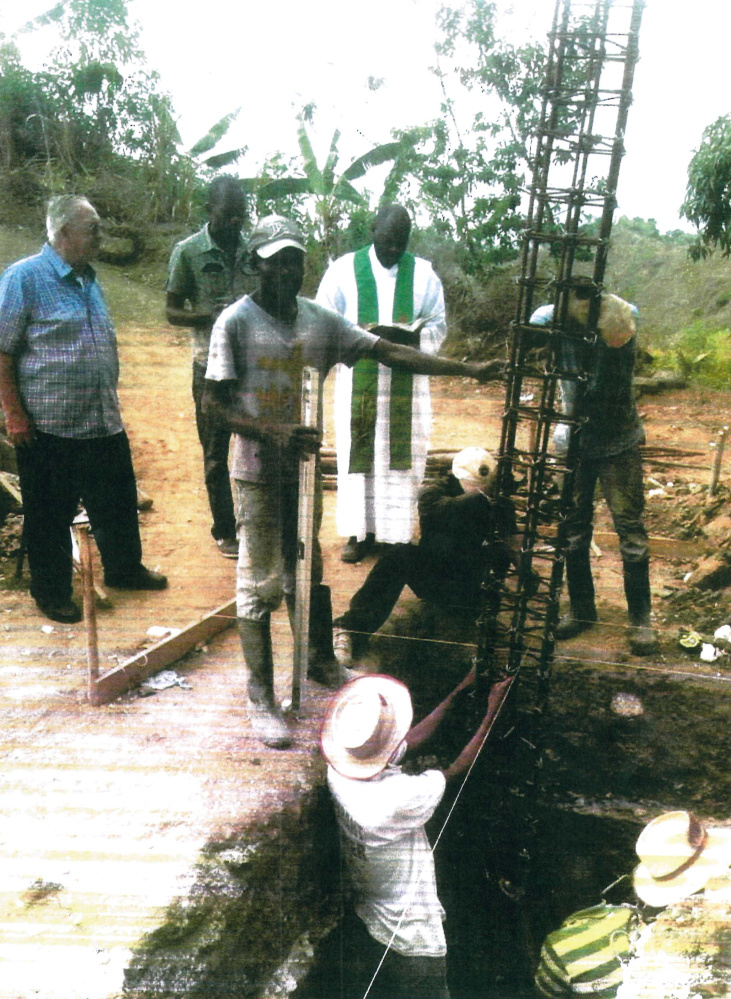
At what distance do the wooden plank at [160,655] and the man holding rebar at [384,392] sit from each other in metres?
0.63

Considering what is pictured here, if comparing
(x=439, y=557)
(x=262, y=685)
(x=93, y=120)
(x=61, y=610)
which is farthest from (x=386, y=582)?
(x=93, y=120)

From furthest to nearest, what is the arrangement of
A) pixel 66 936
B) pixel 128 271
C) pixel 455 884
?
pixel 128 271 → pixel 455 884 → pixel 66 936

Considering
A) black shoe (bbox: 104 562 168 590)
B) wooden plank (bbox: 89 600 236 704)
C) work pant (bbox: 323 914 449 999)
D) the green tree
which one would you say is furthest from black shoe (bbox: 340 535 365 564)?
the green tree

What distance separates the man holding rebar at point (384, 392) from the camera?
3213mm

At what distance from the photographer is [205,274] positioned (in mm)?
3264

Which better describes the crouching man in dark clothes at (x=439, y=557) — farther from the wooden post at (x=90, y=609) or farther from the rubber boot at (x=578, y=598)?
the wooden post at (x=90, y=609)

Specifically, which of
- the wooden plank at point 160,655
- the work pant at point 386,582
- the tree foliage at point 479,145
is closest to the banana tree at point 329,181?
the tree foliage at point 479,145

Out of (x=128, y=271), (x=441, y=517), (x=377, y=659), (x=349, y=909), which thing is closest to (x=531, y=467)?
(x=441, y=517)

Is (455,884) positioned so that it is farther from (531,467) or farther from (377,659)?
(531,467)

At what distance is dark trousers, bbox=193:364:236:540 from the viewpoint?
11.8 feet

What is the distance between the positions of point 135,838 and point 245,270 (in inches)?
78.9

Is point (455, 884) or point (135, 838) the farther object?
point (455, 884)

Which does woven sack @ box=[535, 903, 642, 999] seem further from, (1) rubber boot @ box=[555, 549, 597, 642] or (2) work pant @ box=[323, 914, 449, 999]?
(1) rubber boot @ box=[555, 549, 597, 642]

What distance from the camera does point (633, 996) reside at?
2527mm
